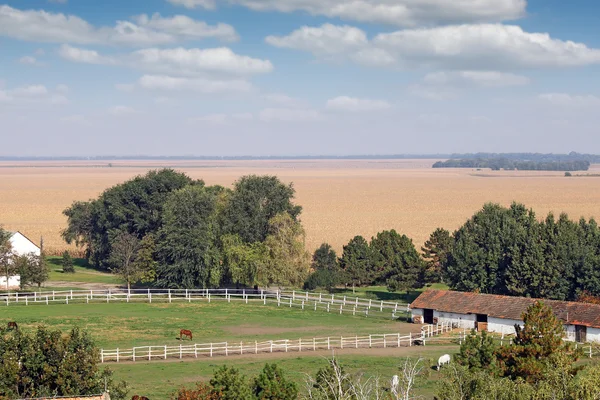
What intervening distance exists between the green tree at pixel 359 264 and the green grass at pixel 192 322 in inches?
332

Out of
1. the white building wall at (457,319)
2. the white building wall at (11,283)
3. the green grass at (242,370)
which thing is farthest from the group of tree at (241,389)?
the white building wall at (11,283)

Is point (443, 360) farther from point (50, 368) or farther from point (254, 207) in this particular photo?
point (254, 207)

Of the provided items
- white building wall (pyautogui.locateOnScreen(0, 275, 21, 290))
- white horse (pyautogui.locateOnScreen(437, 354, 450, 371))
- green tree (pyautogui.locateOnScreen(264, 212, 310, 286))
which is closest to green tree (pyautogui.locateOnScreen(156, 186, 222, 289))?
green tree (pyautogui.locateOnScreen(264, 212, 310, 286))

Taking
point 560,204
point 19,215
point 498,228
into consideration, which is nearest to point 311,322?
point 498,228

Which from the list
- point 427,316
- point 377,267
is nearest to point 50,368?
point 427,316

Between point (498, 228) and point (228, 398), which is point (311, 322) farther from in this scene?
point (228, 398)

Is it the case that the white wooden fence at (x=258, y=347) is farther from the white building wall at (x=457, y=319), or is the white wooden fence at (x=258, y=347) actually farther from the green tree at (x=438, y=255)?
the green tree at (x=438, y=255)

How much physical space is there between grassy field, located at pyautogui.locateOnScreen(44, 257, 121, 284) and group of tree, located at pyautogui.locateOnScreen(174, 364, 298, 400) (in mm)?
43087

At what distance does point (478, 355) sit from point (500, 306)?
56.1 ft

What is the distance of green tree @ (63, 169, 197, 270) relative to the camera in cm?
7700

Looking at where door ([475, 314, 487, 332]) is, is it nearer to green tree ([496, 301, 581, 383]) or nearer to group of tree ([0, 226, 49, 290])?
green tree ([496, 301, 581, 383])

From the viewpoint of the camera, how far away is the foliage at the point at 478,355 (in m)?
31.5

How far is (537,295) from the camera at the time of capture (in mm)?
53812

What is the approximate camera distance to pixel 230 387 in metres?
26.6
